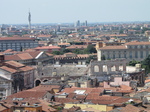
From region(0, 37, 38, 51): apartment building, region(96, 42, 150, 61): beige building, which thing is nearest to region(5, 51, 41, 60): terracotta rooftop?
region(96, 42, 150, 61): beige building

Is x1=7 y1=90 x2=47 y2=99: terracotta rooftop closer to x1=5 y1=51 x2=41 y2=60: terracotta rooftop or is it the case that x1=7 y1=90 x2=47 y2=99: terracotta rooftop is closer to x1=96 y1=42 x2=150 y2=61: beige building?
x1=5 y1=51 x2=41 y2=60: terracotta rooftop

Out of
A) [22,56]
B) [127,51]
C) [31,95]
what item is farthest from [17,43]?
[31,95]

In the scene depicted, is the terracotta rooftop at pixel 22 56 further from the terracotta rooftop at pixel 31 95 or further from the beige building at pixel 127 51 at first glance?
the terracotta rooftop at pixel 31 95

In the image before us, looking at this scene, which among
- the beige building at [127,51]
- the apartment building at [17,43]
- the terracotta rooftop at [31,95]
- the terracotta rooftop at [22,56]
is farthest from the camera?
the apartment building at [17,43]

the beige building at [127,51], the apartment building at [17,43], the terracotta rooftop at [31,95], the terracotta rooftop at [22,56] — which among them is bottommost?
the apartment building at [17,43]

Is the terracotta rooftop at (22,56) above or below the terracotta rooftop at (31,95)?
below

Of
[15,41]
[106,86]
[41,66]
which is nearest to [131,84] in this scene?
[106,86]

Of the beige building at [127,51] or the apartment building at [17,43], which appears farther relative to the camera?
the apartment building at [17,43]

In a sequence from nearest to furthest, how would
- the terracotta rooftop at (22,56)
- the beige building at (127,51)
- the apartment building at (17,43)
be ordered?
the terracotta rooftop at (22,56)
the beige building at (127,51)
the apartment building at (17,43)

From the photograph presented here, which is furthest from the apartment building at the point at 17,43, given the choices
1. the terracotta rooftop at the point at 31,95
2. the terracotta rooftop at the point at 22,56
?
the terracotta rooftop at the point at 31,95
